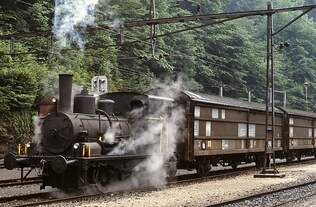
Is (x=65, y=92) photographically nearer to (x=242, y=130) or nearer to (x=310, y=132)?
(x=242, y=130)

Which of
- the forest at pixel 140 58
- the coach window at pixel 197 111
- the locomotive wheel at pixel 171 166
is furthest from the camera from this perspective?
the forest at pixel 140 58

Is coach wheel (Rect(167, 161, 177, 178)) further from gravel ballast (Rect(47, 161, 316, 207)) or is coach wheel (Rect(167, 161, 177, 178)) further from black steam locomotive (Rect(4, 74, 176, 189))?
black steam locomotive (Rect(4, 74, 176, 189))

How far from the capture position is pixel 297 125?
1115 inches

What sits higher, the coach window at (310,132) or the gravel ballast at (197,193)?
the coach window at (310,132)

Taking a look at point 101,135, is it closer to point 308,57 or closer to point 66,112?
point 66,112

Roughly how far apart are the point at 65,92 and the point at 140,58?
13.6 m

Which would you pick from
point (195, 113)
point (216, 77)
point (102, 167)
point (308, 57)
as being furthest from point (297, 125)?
point (308, 57)

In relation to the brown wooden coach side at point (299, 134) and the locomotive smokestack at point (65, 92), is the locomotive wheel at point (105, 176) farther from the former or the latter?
the brown wooden coach side at point (299, 134)

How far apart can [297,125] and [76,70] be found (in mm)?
13201

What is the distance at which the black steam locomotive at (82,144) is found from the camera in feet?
40.6

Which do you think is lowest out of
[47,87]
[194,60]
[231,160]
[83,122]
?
[231,160]

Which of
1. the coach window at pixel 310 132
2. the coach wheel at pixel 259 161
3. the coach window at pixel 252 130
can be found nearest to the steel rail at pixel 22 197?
the coach window at pixel 252 130

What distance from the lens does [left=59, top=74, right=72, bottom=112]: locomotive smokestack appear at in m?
12.5

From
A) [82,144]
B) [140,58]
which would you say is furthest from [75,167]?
[140,58]
